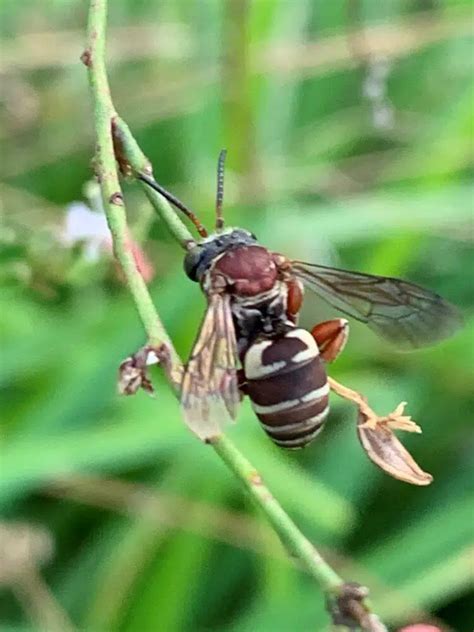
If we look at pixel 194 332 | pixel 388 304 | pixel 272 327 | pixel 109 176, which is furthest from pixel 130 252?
pixel 194 332

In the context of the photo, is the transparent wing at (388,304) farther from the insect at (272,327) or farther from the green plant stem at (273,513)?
the green plant stem at (273,513)

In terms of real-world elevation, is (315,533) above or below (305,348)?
below

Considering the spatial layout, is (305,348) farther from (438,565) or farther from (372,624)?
(438,565)

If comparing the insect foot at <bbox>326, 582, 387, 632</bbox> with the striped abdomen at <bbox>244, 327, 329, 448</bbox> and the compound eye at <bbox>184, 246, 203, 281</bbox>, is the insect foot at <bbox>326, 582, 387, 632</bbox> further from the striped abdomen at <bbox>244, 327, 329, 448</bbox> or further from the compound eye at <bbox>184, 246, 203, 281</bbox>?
the compound eye at <bbox>184, 246, 203, 281</bbox>

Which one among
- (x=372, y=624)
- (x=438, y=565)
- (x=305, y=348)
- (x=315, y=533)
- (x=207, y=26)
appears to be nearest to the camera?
(x=372, y=624)

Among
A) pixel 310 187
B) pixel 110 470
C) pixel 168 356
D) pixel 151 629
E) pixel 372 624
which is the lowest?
pixel 151 629

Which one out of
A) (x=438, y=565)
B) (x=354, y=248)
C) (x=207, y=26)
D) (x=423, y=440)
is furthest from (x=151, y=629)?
(x=207, y=26)

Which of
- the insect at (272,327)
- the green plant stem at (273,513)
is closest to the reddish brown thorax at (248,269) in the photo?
the insect at (272,327)
